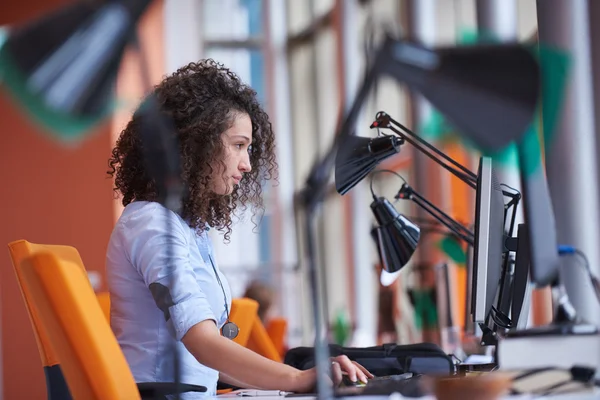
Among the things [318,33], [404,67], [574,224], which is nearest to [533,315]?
[574,224]

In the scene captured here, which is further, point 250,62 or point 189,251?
point 250,62

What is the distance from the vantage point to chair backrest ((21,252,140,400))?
1.46m

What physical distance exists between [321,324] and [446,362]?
967 millimetres

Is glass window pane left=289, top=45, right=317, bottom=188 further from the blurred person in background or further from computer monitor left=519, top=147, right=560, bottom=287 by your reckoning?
computer monitor left=519, top=147, right=560, bottom=287

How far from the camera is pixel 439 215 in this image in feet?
8.33

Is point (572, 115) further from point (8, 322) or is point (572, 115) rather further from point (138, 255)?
point (8, 322)

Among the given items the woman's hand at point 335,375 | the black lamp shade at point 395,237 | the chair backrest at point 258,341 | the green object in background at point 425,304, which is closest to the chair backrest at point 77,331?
the woman's hand at point 335,375

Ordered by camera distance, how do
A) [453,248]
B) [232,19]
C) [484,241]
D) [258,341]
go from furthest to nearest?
[232,19]
[453,248]
[258,341]
[484,241]

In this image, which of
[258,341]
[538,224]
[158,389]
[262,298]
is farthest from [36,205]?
[538,224]

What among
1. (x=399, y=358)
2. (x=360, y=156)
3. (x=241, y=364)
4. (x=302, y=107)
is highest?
(x=302, y=107)

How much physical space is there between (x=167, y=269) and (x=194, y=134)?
0.41m

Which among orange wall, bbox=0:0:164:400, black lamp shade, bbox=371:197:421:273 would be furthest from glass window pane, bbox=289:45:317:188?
black lamp shade, bbox=371:197:421:273

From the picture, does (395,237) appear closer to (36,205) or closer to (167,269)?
(167,269)

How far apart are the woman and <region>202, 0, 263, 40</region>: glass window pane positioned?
9.94 m
